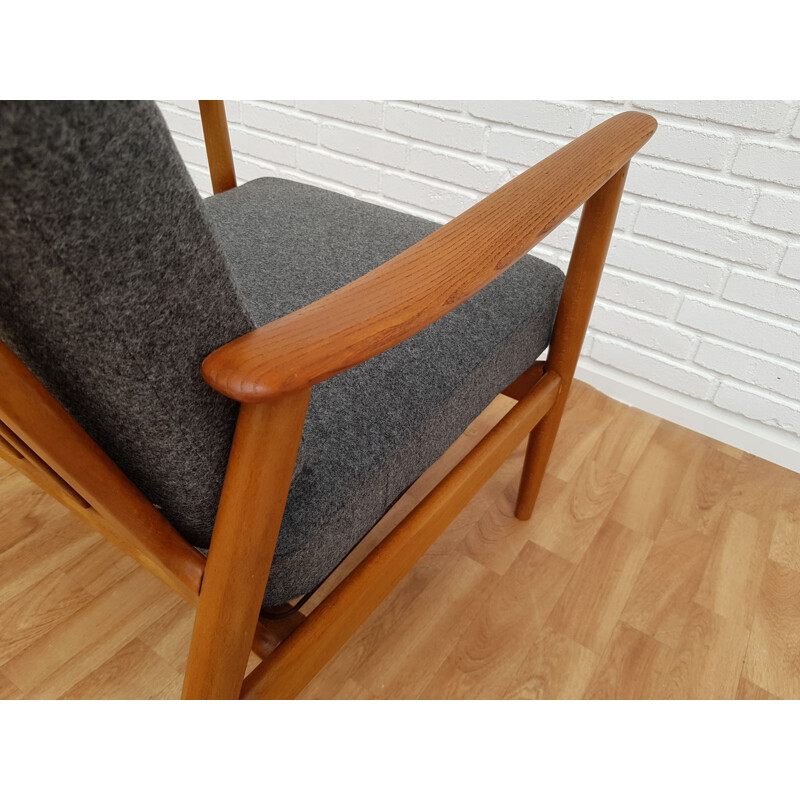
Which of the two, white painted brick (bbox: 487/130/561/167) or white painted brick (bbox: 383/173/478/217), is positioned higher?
white painted brick (bbox: 487/130/561/167)

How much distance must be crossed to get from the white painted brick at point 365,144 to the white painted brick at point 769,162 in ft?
2.05

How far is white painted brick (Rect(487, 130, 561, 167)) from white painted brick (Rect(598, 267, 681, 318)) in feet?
0.81

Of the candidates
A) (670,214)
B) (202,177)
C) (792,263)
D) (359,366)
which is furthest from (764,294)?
(202,177)

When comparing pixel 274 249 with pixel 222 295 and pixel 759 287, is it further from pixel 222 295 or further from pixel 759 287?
pixel 759 287

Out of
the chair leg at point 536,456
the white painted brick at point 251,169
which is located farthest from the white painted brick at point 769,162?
the white painted brick at point 251,169

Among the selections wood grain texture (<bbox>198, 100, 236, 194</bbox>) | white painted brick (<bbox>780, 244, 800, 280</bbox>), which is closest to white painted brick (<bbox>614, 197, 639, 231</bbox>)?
white painted brick (<bbox>780, 244, 800, 280</bbox>)

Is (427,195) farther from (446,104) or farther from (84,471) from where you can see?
(84,471)

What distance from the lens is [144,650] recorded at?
86cm

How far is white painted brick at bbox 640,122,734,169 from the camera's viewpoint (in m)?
0.98

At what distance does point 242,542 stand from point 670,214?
0.96m

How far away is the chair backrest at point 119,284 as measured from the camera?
0.88ft

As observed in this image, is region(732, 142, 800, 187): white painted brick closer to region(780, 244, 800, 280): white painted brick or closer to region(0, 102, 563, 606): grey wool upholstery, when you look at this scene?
region(780, 244, 800, 280): white painted brick

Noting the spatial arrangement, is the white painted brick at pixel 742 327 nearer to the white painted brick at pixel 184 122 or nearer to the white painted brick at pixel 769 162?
the white painted brick at pixel 769 162

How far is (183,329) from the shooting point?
0.36m
